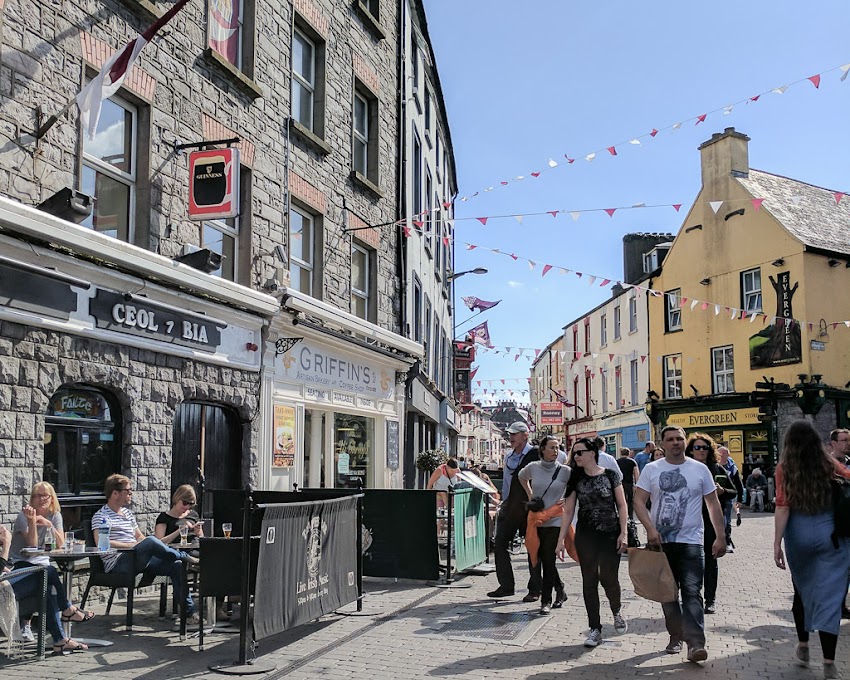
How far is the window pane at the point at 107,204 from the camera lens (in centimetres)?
879

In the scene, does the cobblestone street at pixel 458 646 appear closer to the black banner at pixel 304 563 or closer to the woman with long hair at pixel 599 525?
the black banner at pixel 304 563

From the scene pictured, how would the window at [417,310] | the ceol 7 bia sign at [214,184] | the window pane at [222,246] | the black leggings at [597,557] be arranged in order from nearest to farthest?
the black leggings at [597,557] → the ceol 7 bia sign at [214,184] → the window pane at [222,246] → the window at [417,310]

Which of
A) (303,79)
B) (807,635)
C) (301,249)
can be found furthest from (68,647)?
(303,79)

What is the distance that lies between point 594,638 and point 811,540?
1853 millimetres

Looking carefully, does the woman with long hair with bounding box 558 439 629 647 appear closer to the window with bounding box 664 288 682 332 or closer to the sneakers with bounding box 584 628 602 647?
the sneakers with bounding box 584 628 602 647

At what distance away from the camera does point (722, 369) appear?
30.0 meters

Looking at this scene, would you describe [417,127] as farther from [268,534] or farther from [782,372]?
[268,534]

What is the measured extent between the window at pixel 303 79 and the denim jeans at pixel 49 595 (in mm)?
8732

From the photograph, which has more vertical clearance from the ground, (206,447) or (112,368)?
(112,368)

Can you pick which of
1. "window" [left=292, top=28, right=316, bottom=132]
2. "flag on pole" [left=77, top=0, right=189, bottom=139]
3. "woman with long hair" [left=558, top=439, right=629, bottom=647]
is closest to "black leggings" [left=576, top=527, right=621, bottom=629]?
"woman with long hair" [left=558, top=439, right=629, bottom=647]

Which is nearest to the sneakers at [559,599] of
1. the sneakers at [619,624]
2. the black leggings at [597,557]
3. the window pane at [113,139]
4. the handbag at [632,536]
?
the sneakers at [619,624]

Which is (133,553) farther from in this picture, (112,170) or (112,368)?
(112,170)

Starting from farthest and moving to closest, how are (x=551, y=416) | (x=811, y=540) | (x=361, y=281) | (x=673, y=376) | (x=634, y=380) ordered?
(x=551, y=416) < (x=634, y=380) < (x=673, y=376) < (x=361, y=281) < (x=811, y=540)

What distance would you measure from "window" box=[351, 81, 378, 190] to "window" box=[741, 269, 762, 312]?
669 inches
